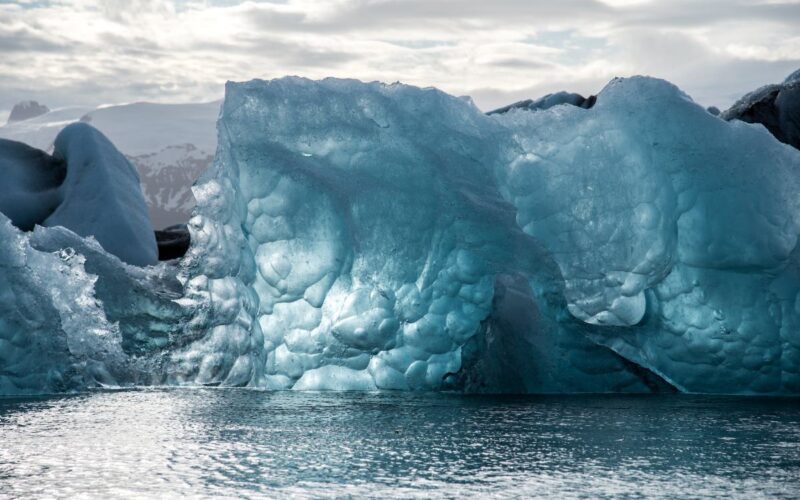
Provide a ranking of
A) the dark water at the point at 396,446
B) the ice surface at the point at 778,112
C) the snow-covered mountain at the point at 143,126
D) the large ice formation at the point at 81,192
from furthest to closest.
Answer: the snow-covered mountain at the point at 143,126, the ice surface at the point at 778,112, the large ice formation at the point at 81,192, the dark water at the point at 396,446

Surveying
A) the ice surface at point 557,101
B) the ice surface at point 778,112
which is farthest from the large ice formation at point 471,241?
the ice surface at point 557,101

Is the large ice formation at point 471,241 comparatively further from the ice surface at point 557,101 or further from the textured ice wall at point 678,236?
the ice surface at point 557,101

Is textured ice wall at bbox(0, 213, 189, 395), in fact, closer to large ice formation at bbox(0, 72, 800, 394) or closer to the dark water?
large ice formation at bbox(0, 72, 800, 394)

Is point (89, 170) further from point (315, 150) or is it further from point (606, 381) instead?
point (606, 381)

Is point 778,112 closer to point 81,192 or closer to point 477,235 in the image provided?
point 477,235

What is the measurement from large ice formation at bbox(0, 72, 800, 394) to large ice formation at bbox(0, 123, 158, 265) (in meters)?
2.79

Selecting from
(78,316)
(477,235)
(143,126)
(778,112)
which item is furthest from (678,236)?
(143,126)

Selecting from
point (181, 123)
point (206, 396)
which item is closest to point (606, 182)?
point (206, 396)

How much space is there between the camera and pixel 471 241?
6902mm

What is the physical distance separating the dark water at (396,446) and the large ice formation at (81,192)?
11.4 feet

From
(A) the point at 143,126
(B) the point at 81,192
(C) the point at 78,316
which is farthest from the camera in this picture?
(A) the point at 143,126

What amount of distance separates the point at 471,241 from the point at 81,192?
15.3 ft

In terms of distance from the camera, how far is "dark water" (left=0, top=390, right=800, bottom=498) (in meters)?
3.71

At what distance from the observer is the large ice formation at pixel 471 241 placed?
6.84 metres
